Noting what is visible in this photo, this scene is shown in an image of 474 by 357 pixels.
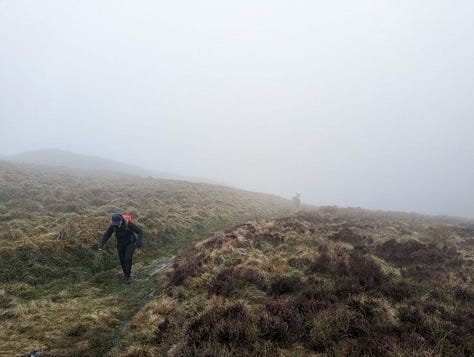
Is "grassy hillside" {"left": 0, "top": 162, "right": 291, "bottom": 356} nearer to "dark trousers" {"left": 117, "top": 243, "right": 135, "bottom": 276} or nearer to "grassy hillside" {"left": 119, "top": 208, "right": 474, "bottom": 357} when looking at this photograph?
"dark trousers" {"left": 117, "top": 243, "right": 135, "bottom": 276}

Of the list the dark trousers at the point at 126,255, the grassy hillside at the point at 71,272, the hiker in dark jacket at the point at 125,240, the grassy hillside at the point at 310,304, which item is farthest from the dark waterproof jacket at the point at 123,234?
the grassy hillside at the point at 310,304

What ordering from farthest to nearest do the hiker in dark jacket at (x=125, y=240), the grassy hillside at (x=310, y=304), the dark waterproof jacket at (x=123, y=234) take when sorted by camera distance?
1. the dark waterproof jacket at (x=123, y=234)
2. the hiker in dark jacket at (x=125, y=240)
3. the grassy hillside at (x=310, y=304)

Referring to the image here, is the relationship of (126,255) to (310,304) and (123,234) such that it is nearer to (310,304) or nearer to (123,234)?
(123,234)

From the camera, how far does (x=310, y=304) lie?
18.6ft

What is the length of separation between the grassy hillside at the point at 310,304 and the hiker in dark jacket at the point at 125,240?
165cm

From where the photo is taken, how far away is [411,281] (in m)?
7.47

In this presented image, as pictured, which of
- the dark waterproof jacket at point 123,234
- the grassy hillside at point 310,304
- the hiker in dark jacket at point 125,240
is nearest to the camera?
the grassy hillside at point 310,304

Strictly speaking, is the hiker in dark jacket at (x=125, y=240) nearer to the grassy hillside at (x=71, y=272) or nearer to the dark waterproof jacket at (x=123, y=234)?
the dark waterproof jacket at (x=123, y=234)

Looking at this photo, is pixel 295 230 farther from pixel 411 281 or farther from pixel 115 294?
A: pixel 115 294

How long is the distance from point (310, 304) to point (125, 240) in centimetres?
700

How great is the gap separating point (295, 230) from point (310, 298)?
7.28 metres

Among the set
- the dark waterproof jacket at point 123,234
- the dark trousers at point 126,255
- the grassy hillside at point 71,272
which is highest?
the dark waterproof jacket at point 123,234

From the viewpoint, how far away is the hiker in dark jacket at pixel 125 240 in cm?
893

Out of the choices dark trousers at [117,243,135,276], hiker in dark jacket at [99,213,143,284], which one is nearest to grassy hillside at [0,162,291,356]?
dark trousers at [117,243,135,276]
